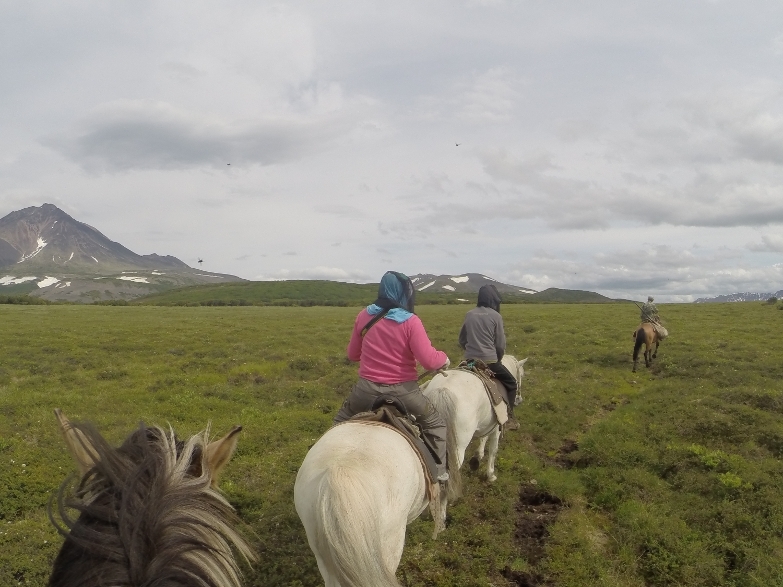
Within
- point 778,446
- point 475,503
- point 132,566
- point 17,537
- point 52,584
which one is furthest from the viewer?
point 778,446

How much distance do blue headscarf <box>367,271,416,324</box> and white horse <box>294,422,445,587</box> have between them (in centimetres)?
147

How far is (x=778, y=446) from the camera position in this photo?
10883mm

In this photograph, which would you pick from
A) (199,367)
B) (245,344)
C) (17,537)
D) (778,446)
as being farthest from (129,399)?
(778,446)

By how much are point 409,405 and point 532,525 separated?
13.9ft

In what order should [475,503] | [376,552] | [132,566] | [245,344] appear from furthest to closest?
[245,344] < [475,503] < [376,552] < [132,566]

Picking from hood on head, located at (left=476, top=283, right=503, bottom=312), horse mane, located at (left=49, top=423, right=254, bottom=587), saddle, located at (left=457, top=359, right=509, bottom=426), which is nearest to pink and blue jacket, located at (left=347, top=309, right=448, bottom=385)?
saddle, located at (left=457, top=359, right=509, bottom=426)

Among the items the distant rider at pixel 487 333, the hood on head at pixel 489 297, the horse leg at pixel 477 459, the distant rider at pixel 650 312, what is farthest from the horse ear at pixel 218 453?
the distant rider at pixel 650 312

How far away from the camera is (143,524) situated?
7.23 feet

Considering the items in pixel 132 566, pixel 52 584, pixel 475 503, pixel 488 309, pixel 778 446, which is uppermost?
pixel 488 309

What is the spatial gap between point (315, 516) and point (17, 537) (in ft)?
20.4

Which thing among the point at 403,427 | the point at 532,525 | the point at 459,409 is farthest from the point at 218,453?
the point at 532,525

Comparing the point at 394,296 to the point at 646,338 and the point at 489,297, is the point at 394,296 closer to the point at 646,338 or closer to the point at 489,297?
the point at 489,297

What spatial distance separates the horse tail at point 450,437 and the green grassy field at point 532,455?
107 centimetres

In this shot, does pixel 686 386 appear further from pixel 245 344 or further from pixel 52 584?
pixel 245 344
